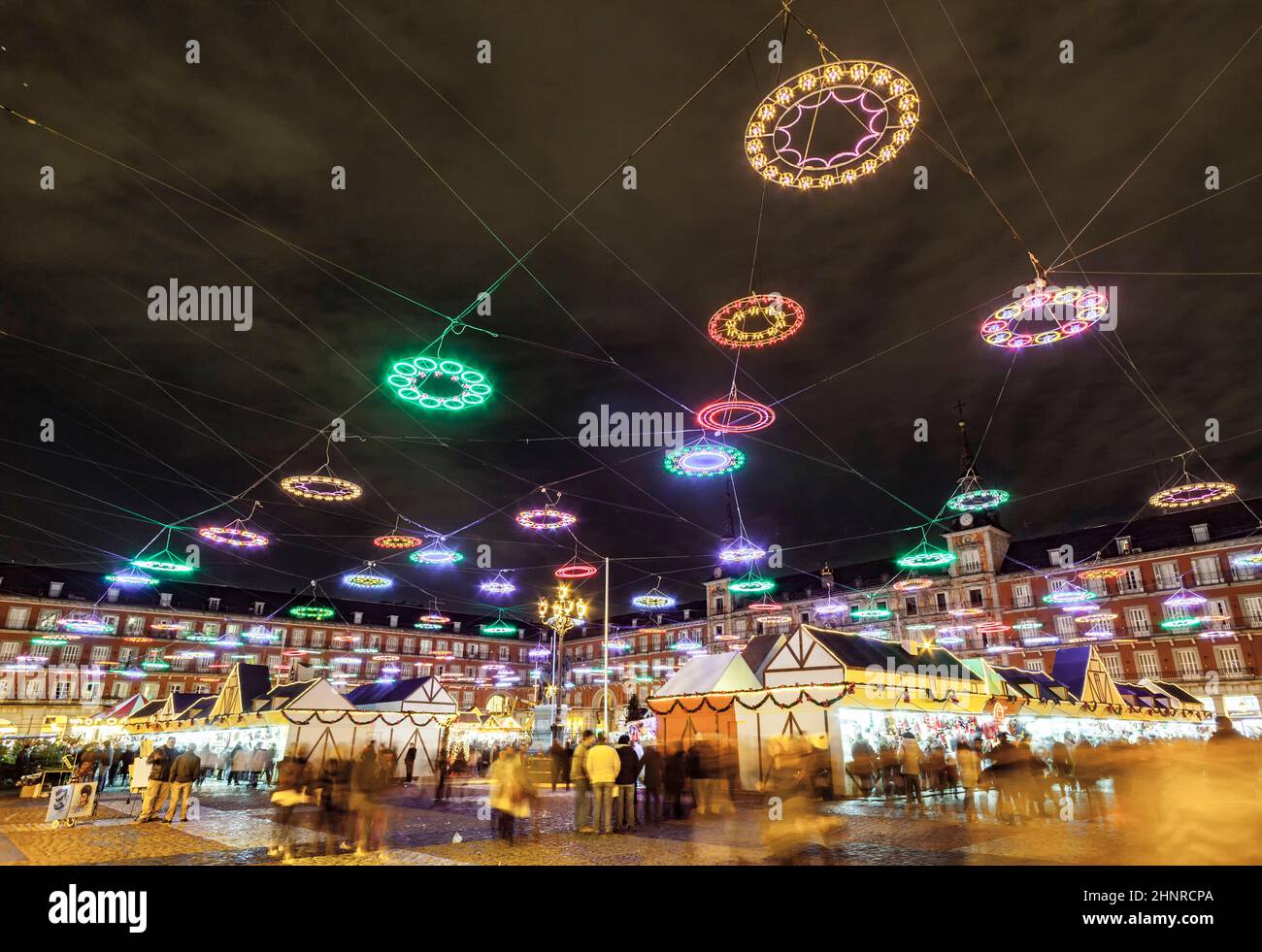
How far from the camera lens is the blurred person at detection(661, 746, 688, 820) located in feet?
44.8

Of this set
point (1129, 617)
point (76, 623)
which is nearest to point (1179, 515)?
point (1129, 617)

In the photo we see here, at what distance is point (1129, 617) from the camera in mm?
47219

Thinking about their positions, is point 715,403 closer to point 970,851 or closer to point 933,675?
point 970,851

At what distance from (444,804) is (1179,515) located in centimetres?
5470

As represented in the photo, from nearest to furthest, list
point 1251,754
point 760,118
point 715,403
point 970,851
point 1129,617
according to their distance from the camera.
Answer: point 760,118, point 1251,754, point 970,851, point 715,403, point 1129,617

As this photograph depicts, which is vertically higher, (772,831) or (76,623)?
(76,623)

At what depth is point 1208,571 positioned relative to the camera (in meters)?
44.5

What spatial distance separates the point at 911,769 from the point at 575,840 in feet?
27.4

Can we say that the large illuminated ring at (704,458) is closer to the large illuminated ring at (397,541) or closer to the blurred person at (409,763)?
the large illuminated ring at (397,541)

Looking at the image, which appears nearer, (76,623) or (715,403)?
(715,403)

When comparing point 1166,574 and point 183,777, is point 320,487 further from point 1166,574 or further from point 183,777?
point 1166,574

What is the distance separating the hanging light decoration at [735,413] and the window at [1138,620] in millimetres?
48891

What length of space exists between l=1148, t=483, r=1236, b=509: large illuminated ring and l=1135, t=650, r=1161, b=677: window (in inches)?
1496
